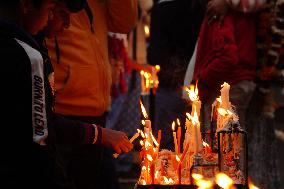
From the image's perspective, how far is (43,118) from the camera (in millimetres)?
2943

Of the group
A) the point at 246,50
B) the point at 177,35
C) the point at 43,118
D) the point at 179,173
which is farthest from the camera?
the point at 177,35

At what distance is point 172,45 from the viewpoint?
6754 mm

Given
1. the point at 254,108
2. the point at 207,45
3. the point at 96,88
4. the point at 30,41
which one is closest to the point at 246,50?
the point at 207,45

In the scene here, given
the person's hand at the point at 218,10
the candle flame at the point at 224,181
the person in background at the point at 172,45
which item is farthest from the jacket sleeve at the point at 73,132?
the person in background at the point at 172,45

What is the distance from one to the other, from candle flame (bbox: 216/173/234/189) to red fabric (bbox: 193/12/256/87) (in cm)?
201

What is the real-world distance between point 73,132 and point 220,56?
1.83m

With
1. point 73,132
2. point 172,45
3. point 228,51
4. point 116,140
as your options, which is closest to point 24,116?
point 73,132

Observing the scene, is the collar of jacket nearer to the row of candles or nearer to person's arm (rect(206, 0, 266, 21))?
the row of candles

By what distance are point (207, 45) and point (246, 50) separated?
0.33 meters

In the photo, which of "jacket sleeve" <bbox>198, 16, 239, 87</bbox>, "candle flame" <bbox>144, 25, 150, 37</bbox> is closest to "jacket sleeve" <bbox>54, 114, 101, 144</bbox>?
"jacket sleeve" <bbox>198, 16, 239, 87</bbox>

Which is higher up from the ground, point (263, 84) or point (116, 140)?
point (263, 84)

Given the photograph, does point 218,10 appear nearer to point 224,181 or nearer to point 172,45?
point 172,45

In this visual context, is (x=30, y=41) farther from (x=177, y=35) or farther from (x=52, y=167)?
(x=177, y=35)

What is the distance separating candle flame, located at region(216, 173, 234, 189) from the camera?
3249 millimetres
